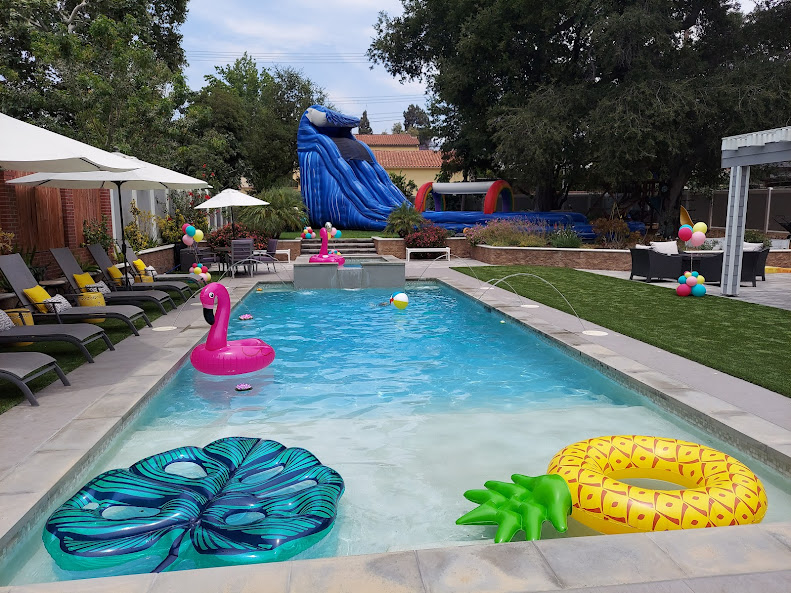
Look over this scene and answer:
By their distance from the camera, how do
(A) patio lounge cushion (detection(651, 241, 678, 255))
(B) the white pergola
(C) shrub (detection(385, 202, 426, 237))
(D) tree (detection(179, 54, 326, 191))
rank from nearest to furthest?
(B) the white pergola, (A) patio lounge cushion (detection(651, 241, 678, 255)), (C) shrub (detection(385, 202, 426, 237)), (D) tree (detection(179, 54, 326, 191))

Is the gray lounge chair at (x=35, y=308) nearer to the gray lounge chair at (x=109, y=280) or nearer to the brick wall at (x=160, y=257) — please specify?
the gray lounge chair at (x=109, y=280)

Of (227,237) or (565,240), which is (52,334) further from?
(565,240)

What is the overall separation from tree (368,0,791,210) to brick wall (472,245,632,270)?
3644 mm

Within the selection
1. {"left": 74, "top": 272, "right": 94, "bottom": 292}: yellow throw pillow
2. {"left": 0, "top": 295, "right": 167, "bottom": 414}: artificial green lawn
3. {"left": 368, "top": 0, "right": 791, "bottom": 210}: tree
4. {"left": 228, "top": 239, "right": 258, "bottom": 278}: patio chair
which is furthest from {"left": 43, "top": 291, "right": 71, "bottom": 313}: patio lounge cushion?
{"left": 368, "top": 0, "right": 791, "bottom": 210}: tree

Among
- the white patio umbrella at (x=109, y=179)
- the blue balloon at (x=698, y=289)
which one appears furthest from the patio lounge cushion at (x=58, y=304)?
the blue balloon at (x=698, y=289)

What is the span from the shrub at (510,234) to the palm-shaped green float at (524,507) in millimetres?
15946

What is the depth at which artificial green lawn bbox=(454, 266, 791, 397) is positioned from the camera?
A: 6.79 metres

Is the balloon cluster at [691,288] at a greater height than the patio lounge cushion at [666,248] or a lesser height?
lesser

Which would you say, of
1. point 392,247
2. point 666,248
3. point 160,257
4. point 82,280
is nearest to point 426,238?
point 392,247

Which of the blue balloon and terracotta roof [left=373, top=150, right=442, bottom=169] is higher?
terracotta roof [left=373, top=150, right=442, bottom=169]

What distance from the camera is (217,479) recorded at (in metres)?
4.19

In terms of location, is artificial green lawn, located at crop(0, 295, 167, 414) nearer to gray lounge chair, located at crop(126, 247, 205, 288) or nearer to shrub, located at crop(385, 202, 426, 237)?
gray lounge chair, located at crop(126, 247, 205, 288)

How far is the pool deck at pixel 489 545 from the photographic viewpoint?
2773 millimetres

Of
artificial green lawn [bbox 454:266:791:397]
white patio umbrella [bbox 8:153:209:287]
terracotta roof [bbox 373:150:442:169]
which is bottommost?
artificial green lawn [bbox 454:266:791:397]
